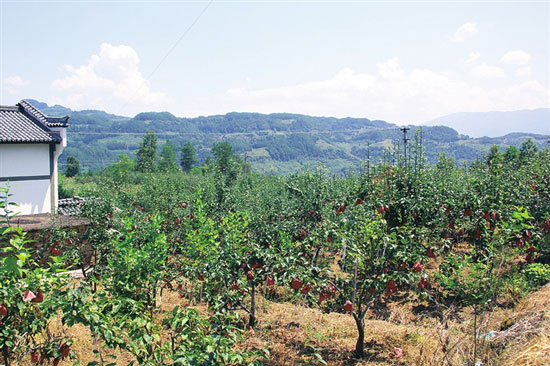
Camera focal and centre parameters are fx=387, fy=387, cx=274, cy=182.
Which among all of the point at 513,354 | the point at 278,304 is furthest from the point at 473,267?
the point at 278,304

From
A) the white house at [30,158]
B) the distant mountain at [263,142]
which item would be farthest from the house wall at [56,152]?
the distant mountain at [263,142]

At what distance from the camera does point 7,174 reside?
14734 mm

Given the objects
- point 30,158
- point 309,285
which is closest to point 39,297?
point 309,285

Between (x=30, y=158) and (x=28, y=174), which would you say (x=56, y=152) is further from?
(x=28, y=174)

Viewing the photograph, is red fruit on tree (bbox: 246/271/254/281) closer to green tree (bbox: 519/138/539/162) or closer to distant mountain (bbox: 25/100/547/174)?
green tree (bbox: 519/138/539/162)

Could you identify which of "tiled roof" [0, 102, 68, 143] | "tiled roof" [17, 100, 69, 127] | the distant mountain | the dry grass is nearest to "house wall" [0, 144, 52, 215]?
"tiled roof" [0, 102, 68, 143]

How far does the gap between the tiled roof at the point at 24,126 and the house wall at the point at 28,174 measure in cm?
37

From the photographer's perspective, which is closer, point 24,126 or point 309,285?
point 309,285

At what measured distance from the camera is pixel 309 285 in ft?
15.3

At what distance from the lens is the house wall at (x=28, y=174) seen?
1476cm

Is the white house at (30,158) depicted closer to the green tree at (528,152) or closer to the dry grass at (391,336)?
the dry grass at (391,336)

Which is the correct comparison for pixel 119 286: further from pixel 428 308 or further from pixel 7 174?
pixel 7 174

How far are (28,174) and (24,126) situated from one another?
217 cm

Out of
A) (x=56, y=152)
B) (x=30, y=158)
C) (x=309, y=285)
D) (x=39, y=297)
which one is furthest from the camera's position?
(x=56, y=152)
